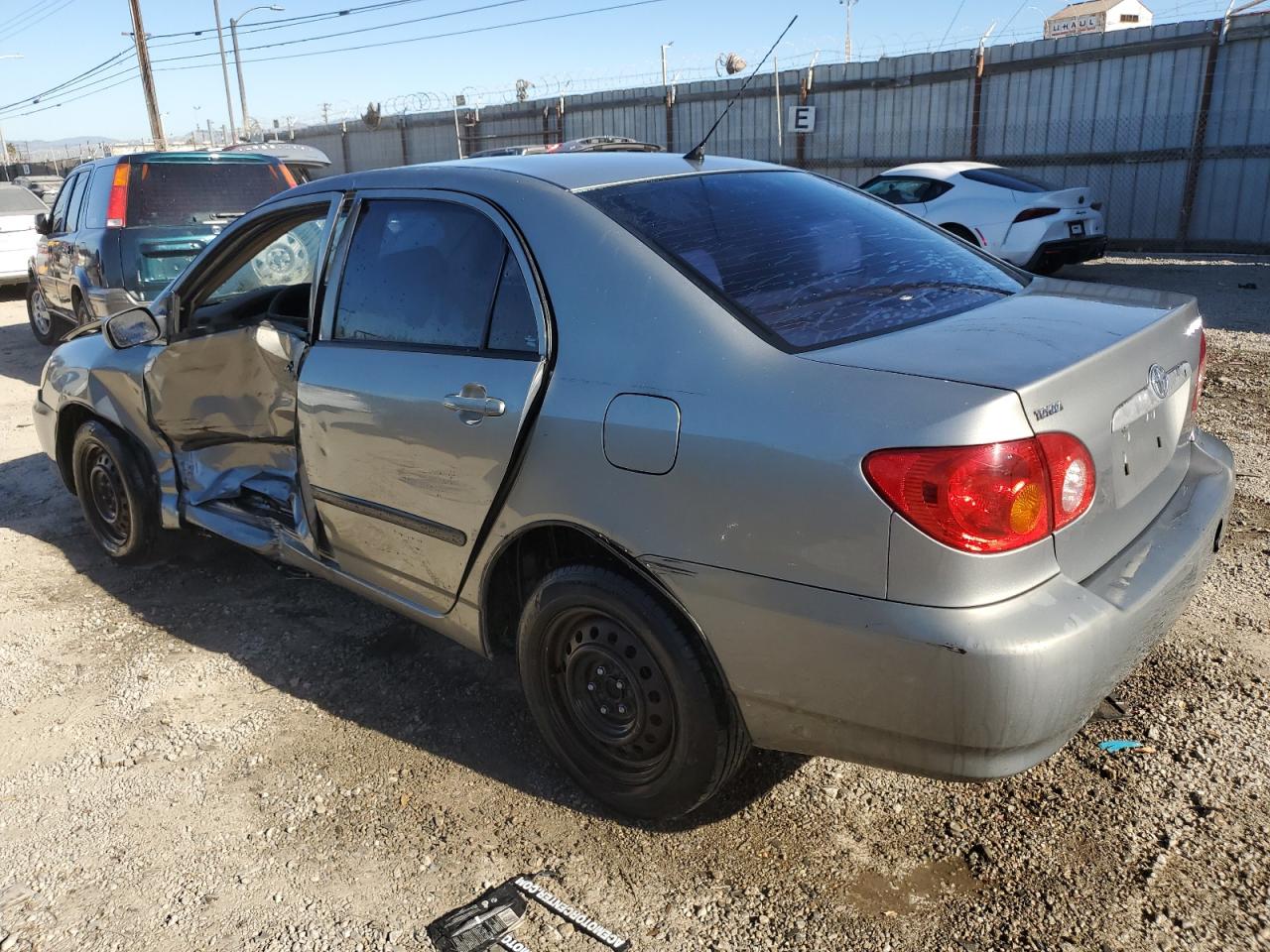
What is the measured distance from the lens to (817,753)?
2307 mm

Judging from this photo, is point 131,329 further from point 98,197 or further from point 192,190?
point 98,197

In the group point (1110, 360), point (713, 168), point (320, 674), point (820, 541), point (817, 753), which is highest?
point (713, 168)

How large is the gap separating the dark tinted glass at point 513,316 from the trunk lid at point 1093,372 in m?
0.85

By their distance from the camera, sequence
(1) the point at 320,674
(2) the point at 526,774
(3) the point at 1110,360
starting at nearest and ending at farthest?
(3) the point at 1110,360, (2) the point at 526,774, (1) the point at 320,674

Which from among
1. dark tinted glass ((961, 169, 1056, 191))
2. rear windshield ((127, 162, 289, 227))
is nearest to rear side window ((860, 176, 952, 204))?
dark tinted glass ((961, 169, 1056, 191))

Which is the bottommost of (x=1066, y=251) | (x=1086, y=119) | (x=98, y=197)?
(x=1066, y=251)

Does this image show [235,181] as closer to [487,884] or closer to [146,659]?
[146,659]

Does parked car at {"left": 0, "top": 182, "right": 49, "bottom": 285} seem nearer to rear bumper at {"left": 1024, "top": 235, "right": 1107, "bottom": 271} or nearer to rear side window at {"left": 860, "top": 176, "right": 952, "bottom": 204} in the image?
rear side window at {"left": 860, "top": 176, "right": 952, "bottom": 204}

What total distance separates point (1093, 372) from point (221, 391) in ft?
10.9

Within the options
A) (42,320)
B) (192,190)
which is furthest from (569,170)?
(42,320)

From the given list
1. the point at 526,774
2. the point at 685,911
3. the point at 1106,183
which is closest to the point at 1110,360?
the point at 685,911

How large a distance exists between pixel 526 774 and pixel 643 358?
1.36 metres

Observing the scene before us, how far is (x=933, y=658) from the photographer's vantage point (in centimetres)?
200

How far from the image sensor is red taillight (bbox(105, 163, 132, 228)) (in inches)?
317
